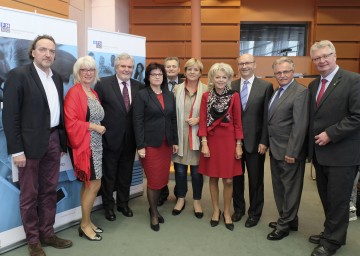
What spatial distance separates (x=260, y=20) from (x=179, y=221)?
23.2ft

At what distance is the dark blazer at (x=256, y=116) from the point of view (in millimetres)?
2900

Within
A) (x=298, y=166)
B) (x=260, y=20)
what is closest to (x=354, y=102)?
(x=298, y=166)

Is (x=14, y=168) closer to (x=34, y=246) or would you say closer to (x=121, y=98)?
(x=34, y=246)

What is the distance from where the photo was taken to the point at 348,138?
2.37 metres

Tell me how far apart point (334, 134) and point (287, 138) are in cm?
45

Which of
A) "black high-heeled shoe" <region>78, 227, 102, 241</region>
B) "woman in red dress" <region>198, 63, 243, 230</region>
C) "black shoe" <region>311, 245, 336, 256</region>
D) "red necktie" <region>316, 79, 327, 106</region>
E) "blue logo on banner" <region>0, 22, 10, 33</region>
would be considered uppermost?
"blue logo on banner" <region>0, 22, 10, 33</region>

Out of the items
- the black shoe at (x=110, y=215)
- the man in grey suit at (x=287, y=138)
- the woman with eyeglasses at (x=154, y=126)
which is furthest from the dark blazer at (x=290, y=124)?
the black shoe at (x=110, y=215)

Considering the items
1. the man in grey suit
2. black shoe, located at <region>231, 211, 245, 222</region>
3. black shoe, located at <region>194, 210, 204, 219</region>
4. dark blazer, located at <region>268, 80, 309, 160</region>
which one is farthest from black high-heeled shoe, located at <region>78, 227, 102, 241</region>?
dark blazer, located at <region>268, 80, 309, 160</region>

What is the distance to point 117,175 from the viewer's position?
3.36 meters

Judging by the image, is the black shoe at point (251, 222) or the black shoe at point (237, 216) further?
the black shoe at point (237, 216)

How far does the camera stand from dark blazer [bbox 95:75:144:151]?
297 centimetres

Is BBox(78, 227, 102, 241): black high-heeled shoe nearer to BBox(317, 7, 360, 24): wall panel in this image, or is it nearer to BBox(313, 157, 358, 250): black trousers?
BBox(313, 157, 358, 250): black trousers

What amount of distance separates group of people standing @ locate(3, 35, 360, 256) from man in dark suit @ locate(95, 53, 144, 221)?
0.4 inches

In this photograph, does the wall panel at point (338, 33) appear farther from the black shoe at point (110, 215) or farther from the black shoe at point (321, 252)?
the black shoe at point (110, 215)
